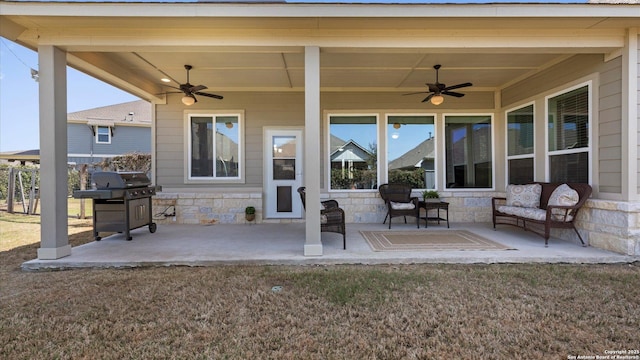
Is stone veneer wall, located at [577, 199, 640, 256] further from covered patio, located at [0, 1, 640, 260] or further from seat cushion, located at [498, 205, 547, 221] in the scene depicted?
seat cushion, located at [498, 205, 547, 221]

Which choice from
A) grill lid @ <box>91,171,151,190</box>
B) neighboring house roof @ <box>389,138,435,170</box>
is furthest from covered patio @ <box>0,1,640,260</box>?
grill lid @ <box>91,171,151,190</box>

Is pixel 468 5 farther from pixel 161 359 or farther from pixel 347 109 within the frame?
pixel 161 359

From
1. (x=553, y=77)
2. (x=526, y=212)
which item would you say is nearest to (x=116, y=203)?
(x=526, y=212)

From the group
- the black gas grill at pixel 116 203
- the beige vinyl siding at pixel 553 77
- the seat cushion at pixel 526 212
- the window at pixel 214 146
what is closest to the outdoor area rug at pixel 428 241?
the seat cushion at pixel 526 212

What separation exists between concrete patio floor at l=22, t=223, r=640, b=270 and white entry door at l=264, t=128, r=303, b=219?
1387 millimetres

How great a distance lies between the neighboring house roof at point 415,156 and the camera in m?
6.51

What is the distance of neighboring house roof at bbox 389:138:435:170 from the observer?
651 centimetres

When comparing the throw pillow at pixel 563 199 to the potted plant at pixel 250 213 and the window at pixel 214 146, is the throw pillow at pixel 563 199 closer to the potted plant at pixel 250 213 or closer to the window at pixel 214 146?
the potted plant at pixel 250 213

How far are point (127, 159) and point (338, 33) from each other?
8.92 meters

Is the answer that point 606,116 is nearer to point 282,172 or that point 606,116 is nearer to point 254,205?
point 282,172

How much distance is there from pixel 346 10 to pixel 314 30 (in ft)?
1.67

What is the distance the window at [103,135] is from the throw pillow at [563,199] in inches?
722

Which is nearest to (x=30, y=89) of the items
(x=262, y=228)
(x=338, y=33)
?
(x=262, y=228)

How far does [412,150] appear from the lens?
6555mm
